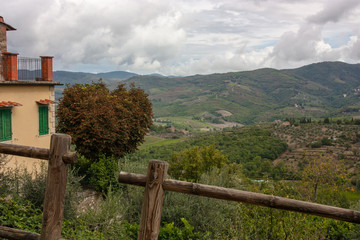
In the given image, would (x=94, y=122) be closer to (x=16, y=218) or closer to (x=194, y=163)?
(x=194, y=163)

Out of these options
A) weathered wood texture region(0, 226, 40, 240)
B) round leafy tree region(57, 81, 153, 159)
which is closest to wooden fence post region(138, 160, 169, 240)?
weathered wood texture region(0, 226, 40, 240)

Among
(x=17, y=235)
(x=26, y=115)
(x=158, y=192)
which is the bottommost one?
(x=17, y=235)

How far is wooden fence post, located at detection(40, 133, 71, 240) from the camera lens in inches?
112

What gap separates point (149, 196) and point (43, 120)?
492 inches

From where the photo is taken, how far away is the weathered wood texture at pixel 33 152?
2.82m

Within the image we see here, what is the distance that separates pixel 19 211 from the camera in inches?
197

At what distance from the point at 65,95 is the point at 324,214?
13.9m

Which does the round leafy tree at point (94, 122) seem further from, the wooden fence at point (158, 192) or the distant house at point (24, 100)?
the wooden fence at point (158, 192)

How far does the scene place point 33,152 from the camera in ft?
9.91

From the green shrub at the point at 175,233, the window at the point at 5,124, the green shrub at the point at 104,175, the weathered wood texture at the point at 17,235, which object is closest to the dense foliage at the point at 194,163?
the green shrub at the point at 104,175

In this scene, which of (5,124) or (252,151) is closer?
(5,124)

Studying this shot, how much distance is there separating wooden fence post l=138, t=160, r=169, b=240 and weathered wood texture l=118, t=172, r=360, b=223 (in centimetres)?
7

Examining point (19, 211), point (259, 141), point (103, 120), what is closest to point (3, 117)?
point (103, 120)

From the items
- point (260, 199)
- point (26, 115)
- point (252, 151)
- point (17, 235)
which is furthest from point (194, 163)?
point (252, 151)
